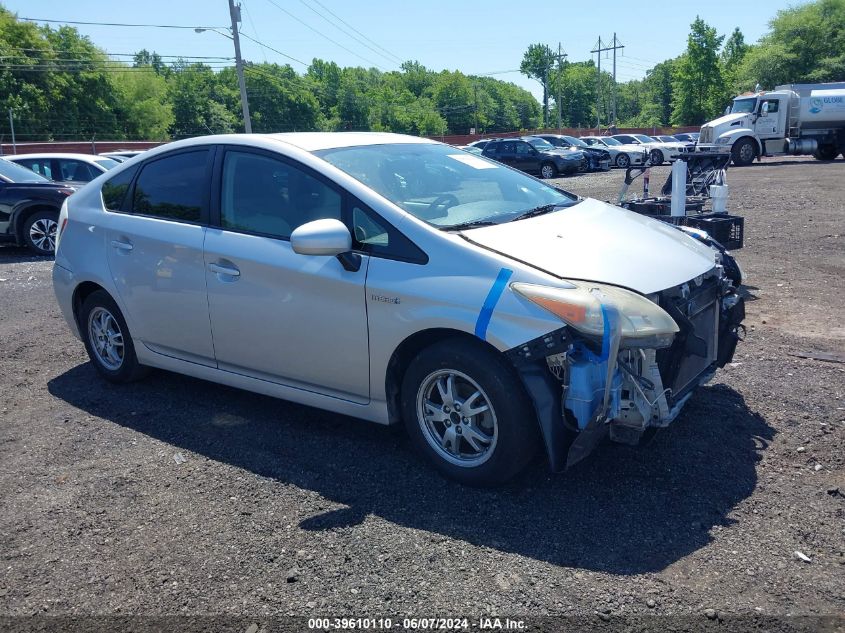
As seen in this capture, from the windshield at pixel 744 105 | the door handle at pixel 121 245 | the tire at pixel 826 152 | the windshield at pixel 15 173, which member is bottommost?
the tire at pixel 826 152

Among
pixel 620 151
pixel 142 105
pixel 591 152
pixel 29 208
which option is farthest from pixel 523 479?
pixel 142 105

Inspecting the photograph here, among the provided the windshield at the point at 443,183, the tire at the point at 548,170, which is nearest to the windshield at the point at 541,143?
the tire at the point at 548,170

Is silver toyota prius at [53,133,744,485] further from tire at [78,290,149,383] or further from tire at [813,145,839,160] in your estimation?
tire at [813,145,839,160]

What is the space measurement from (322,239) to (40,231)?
10.4m

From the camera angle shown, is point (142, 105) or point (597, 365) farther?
point (142, 105)

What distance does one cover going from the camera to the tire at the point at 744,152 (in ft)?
101

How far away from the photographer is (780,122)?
30.8 meters

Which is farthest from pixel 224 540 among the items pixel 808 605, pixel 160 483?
pixel 808 605

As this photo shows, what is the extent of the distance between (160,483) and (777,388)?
3.92 meters

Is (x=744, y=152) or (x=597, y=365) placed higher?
(x=597, y=365)

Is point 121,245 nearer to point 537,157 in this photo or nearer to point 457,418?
point 457,418

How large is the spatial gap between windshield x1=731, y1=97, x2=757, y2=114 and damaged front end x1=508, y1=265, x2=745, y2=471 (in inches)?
1234

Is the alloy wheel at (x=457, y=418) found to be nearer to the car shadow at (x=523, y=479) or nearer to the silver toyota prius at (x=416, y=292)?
the silver toyota prius at (x=416, y=292)

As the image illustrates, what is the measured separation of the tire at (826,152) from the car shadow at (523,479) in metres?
32.1
